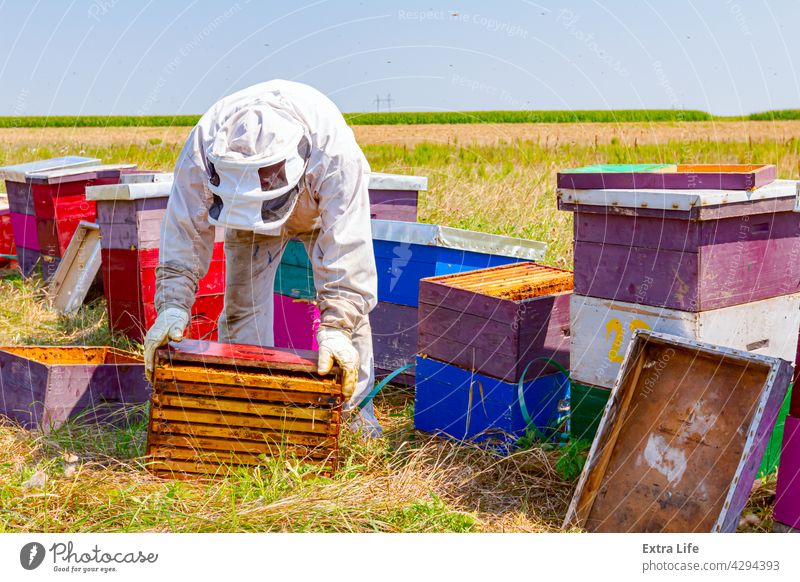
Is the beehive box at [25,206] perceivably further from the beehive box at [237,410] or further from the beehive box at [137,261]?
the beehive box at [237,410]

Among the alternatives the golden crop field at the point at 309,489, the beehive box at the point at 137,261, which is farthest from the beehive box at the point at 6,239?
the golden crop field at the point at 309,489

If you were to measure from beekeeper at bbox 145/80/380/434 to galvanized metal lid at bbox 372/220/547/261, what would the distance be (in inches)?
25.3

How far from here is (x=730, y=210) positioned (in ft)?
10.1

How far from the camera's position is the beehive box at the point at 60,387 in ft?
12.7

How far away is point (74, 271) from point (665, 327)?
486 cm

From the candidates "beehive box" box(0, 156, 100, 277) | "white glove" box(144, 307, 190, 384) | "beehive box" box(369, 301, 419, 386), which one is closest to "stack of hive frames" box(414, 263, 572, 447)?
"beehive box" box(369, 301, 419, 386)

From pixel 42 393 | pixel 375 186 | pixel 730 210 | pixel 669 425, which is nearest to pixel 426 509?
pixel 669 425

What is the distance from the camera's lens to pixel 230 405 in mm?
3180

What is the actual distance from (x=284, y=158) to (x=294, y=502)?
1282mm

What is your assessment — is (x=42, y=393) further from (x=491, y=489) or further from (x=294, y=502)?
(x=491, y=489)

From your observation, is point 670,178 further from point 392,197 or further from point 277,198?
point 392,197

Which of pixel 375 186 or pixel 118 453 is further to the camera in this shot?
pixel 375 186

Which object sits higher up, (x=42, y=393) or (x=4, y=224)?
(x=4, y=224)

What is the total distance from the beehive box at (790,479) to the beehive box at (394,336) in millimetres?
2026
